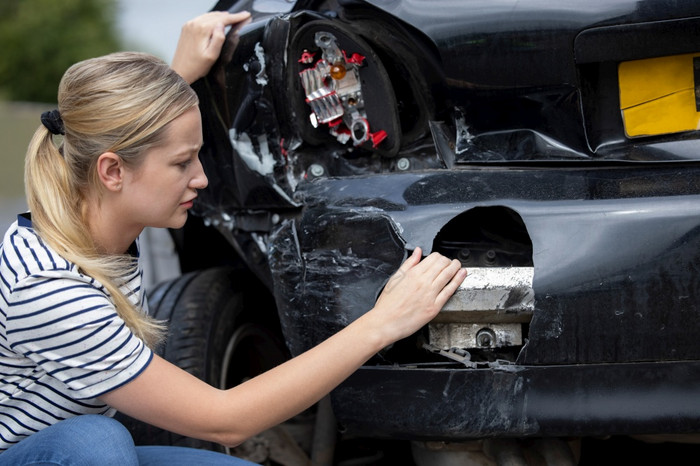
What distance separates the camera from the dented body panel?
6.03 ft

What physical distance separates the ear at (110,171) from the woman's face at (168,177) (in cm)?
2

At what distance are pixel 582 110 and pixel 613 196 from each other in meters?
0.25

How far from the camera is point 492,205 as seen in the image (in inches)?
76.0

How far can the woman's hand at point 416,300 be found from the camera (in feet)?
6.13

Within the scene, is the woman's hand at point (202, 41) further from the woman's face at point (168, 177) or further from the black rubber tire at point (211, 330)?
the black rubber tire at point (211, 330)

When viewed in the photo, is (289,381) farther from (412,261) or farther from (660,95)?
(660,95)

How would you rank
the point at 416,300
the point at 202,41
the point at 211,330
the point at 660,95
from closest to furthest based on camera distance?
1. the point at 416,300
2. the point at 660,95
3. the point at 202,41
4. the point at 211,330

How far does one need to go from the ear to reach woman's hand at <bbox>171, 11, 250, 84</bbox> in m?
0.63

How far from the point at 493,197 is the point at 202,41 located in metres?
0.97

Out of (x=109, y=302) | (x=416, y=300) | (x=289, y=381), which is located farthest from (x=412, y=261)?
(x=109, y=302)

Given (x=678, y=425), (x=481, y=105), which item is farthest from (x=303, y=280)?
(x=678, y=425)

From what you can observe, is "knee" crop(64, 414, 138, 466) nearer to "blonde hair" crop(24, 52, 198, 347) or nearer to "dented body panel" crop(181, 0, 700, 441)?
"blonde hair" crop(24, 52, 198, 347)

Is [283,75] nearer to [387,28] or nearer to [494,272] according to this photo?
[387,28]

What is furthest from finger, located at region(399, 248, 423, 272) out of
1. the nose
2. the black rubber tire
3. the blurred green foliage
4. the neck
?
Result: the blurred green foliage
